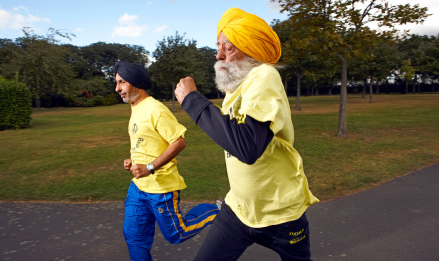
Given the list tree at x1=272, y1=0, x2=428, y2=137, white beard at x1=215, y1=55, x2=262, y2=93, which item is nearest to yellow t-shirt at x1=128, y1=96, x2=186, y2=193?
white beard at x1=215, y1=55, x2=262, y2=93

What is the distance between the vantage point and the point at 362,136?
12070mm

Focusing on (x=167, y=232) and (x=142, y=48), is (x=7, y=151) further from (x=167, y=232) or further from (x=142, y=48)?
(x=142, y=48)

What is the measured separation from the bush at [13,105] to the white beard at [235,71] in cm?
1831

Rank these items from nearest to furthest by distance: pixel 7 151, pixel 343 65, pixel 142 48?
pixel 7 151, pixel 343 65, pixel 142 48

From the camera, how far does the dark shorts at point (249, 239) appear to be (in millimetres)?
1854

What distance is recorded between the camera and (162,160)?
2.81m

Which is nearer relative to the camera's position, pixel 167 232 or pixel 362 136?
pixel 167 232

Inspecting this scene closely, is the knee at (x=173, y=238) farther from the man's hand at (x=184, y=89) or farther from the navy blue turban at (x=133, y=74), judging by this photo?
the man's hand at (x=184, y=89)

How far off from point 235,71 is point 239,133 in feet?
1.49

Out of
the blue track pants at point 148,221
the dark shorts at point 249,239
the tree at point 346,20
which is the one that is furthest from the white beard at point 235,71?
the tree at point 346,20

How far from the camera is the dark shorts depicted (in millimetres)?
1854

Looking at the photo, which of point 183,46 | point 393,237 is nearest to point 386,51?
point 183,46

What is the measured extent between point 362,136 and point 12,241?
11419 mm

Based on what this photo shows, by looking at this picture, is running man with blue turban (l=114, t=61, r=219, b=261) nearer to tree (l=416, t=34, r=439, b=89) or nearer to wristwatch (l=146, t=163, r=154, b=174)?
wristwatch (l=146, t=163, r=154, b=174)
